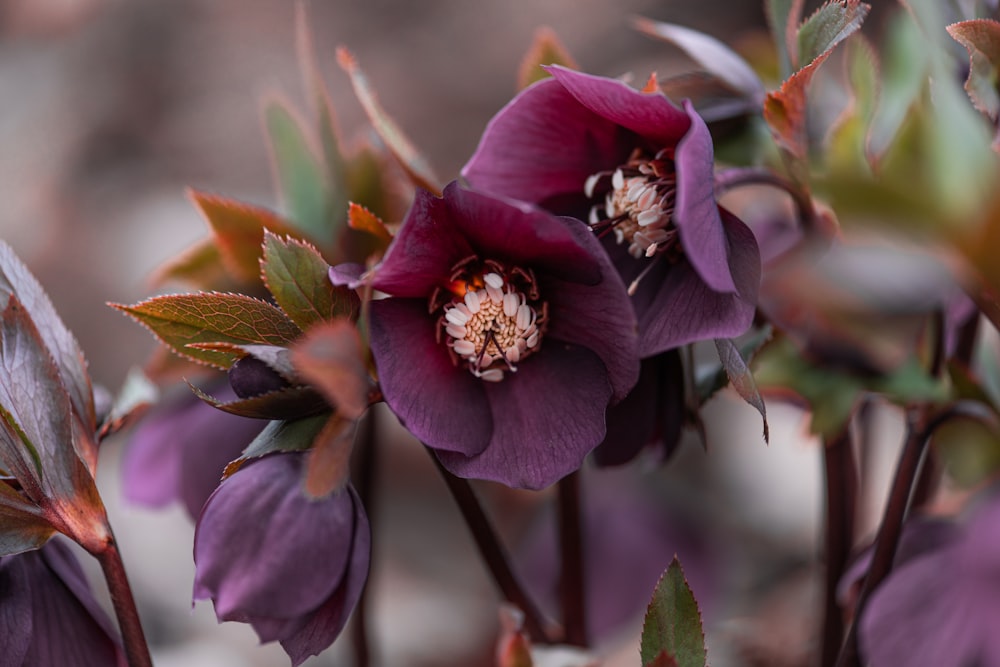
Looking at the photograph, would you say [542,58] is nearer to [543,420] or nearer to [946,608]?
[543,420]

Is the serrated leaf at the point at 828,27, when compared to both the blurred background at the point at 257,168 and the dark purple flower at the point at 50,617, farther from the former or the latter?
the blurred background at the point at 257,168

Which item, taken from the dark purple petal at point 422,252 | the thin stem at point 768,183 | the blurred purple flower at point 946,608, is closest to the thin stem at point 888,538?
the blurred purple flower at point 946,608

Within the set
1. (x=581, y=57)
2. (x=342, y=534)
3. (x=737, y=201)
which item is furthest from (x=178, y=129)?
(x=342, y=534)

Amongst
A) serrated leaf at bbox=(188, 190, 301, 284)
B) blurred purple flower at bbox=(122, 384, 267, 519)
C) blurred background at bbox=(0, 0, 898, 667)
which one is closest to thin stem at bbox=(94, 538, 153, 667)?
blurred purple flower at bbox=(122, 384, 267, 519)

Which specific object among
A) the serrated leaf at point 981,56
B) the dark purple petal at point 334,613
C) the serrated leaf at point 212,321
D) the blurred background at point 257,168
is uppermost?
the serrated leaf at point 212,321

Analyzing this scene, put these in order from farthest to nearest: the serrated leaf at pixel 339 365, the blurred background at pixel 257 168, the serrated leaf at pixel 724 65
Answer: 1. the blurred background at pixel 257 168
2. the serrated leaf at pixel 724 65
3. the serrated leaf at pixel 339 365

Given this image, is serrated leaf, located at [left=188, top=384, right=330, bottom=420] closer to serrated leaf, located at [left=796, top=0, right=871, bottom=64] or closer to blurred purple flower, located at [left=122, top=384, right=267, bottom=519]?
blurred purple flower, located at [left=122, top=384, right=267, bottom=519]
